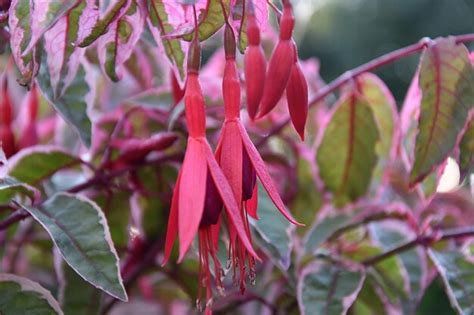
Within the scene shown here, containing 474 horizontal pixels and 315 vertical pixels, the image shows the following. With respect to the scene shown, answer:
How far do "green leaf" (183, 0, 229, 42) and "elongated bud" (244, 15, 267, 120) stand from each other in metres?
0.04

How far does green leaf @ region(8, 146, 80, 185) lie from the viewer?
68cm

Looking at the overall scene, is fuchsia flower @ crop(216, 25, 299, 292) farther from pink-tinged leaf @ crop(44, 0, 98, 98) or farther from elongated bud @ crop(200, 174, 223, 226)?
pink-tinged leaf @ crop(44, 0, 98, 98)

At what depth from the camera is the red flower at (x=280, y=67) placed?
0.45m

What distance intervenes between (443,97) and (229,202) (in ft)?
0.88

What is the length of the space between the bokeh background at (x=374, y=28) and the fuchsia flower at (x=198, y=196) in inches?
140

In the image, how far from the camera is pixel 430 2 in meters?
4.51

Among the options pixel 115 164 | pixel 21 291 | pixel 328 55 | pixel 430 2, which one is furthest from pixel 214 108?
pixel 430 2

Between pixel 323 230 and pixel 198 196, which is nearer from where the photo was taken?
pixel 198 196

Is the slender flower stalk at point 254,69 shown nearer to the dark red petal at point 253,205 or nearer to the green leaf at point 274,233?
the dark red petal at point 253,205

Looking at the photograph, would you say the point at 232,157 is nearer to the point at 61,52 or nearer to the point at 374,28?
the point at 61,52

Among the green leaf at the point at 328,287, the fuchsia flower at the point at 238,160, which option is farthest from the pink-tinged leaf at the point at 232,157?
the green leaf at the point at 328,287

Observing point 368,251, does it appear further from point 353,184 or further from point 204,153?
point 204,153

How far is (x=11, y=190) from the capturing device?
57 centimetres

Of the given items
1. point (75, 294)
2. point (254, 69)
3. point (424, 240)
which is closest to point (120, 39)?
point (254, 69)
